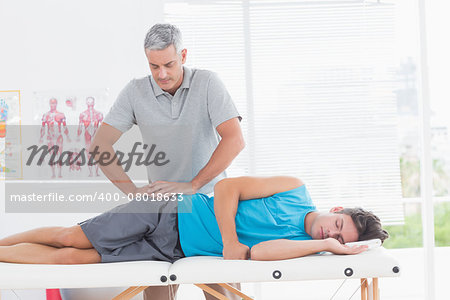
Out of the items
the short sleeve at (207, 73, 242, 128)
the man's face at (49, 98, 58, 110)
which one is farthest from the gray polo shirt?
the man's face at (49, 98, 58, 110)

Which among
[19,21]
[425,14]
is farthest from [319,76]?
[19,21]

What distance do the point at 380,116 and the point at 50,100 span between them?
2.00 meters

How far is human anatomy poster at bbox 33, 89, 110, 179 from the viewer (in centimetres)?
284

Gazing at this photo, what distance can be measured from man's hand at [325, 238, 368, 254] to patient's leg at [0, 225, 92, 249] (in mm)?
846

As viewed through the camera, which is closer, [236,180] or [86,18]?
[236,180]

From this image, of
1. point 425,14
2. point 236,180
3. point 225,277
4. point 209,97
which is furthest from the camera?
point 425,14

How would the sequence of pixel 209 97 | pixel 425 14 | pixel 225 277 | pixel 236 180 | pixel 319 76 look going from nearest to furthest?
1. pixel 225 277
2. pixel 236 180
3. pixel 209 97
4. pixel 425 14
5. pixel 319 76

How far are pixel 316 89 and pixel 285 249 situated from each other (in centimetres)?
158

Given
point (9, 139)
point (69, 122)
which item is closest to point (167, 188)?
point (69, 122)

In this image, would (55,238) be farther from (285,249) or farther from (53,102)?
(53,102)

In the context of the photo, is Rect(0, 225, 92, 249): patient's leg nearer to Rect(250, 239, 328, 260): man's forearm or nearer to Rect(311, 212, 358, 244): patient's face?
Rect(250, 239, 328, 260): man's forearm

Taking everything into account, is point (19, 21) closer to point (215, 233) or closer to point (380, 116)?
point (215, 233)

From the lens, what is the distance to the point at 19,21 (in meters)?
2.83

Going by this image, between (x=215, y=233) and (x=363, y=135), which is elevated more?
(x=363, y=135)
